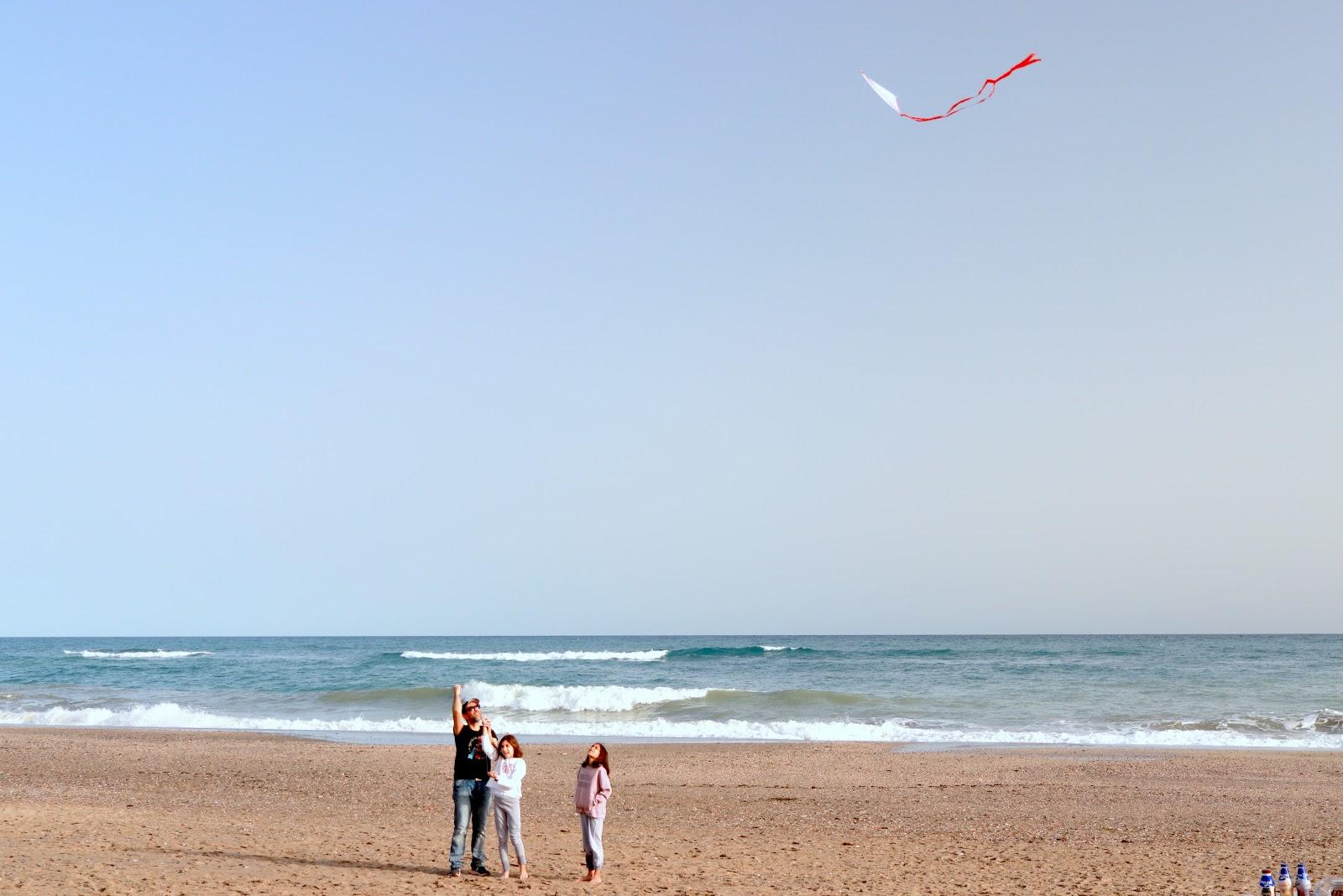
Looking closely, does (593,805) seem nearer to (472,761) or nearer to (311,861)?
(472,761)

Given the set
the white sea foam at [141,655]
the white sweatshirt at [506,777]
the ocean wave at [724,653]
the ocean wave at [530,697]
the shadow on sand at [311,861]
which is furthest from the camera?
the white sea foam at [141,655]

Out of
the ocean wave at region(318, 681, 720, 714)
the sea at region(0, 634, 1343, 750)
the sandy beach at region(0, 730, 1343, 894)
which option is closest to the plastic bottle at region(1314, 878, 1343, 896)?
the sandy beach at region(0, 730, 1343, 894)

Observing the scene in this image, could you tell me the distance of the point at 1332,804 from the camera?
1425 cm

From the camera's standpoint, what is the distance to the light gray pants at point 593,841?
936 cm

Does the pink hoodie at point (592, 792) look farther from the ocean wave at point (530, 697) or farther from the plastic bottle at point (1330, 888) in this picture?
the ocean wave at point (530, 697)

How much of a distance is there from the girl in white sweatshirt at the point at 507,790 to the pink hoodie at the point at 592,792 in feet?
1.80

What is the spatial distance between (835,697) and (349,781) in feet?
65.9

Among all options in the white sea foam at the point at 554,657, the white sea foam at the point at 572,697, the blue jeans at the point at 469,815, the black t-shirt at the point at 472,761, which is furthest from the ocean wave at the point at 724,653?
the black t-shirt at the point at 472,761

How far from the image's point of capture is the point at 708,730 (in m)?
26.0

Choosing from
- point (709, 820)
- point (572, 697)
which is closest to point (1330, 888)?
point (709, 820)

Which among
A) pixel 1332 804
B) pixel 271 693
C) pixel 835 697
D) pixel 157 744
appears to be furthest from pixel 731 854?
pixel 271 693

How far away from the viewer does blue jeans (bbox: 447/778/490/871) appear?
970cm

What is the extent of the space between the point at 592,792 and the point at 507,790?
0.81 metres

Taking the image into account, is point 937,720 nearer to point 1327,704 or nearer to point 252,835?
point 1327,704
